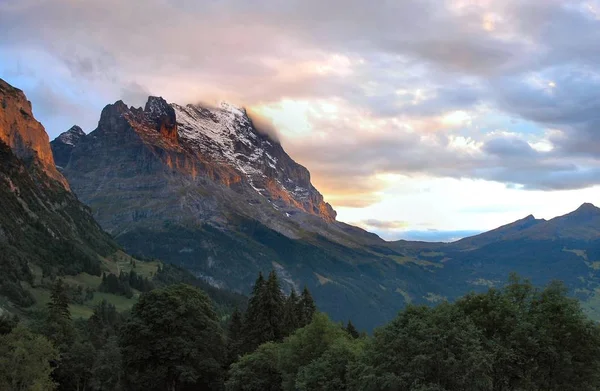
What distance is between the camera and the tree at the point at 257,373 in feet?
258

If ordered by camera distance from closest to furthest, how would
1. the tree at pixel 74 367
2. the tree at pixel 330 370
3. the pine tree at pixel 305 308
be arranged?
1. the tree at pixel 330 370
2. the tree at pixel 74 367
3. the pine tree at pixel 305 308

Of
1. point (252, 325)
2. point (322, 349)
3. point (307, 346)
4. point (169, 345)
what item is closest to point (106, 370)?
point (169, 345)

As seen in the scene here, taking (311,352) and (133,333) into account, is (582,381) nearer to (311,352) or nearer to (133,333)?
(311,352)

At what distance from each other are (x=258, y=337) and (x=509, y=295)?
47.6 m

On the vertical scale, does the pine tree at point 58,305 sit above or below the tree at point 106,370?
above

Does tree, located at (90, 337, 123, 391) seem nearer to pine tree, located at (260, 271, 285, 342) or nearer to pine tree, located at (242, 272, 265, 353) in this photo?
pine tree, located at (242, 272, 265, 353)

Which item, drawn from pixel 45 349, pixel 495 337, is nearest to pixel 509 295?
pixel 495 337

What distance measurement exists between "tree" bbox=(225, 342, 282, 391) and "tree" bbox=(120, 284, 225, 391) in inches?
366

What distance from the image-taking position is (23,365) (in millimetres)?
74375

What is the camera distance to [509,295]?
6425 cm

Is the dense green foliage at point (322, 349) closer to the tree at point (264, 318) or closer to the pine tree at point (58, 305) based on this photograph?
the tree at point (264, 318)

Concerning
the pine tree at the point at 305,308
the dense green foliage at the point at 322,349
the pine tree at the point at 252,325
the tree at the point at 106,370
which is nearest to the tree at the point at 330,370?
the dense green foliage at the point at 322,349

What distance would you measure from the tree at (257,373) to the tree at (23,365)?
23.4 meters

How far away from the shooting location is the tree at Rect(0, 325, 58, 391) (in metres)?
73.4
